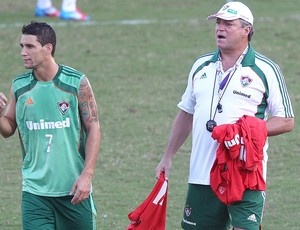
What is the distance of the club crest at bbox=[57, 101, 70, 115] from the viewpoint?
7996 millimetres

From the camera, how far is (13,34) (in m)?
20.8

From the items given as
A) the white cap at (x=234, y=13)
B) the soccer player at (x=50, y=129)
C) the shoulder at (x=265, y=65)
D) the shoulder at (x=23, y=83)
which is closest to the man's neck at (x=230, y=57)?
the shoulder at (x=265, y=65)

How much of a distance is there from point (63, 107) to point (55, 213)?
0.84 meters

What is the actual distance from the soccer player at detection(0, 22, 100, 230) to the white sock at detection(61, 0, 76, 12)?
1401 cm

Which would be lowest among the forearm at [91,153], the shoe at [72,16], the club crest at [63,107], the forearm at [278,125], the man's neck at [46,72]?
the forearm at [91,153]

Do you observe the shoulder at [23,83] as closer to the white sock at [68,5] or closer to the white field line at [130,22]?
the white field line at [130,22]

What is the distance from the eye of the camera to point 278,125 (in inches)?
318

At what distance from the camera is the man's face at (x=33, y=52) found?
8008 millimetres

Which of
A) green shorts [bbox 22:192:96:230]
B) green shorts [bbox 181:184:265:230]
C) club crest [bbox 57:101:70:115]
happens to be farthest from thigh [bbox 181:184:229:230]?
club crest [bbox 57:101:70:115]

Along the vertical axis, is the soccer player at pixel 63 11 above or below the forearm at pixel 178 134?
above

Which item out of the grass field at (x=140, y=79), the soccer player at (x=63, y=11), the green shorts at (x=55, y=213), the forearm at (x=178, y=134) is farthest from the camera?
the soccer player at (x=63, y=11)

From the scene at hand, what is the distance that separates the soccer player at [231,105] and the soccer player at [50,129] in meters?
0.85

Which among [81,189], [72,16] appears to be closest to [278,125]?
[81,189]

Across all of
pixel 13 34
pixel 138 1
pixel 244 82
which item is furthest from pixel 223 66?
pixel 138 1
